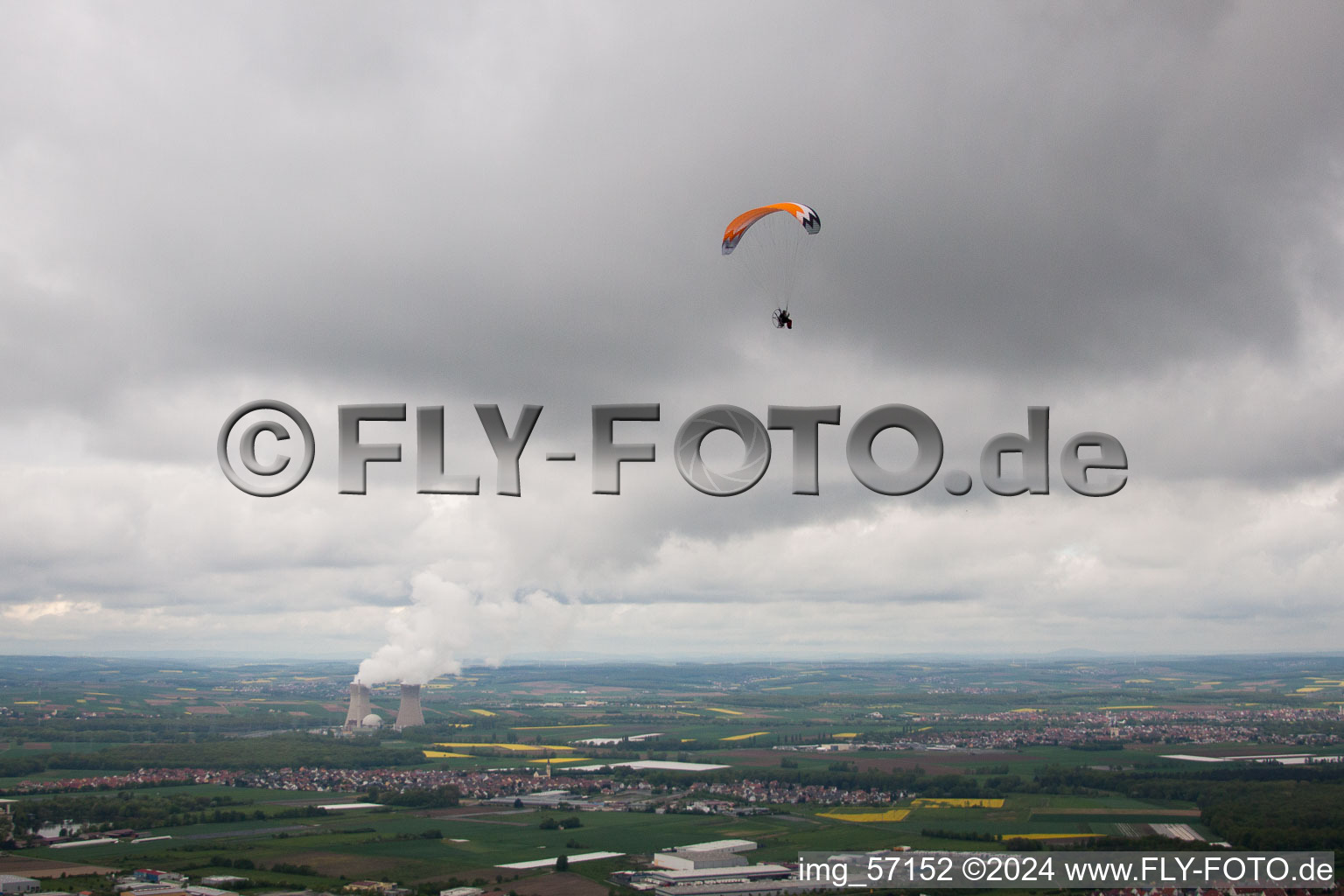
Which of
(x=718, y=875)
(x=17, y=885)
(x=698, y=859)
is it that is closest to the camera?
(x=17, y=885)

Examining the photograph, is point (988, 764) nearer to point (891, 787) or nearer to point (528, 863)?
point (891, 787)

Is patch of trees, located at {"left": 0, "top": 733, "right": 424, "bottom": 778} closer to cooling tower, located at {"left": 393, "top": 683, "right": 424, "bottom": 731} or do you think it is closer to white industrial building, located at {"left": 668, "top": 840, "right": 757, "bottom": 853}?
cooling tower, located at {"left": 393, "top": 683, "right": 424, "bottom": 731}

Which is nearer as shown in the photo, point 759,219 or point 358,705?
point 759,219


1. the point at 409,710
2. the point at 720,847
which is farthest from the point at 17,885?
the point at 409,710

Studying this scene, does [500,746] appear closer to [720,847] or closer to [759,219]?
[720,847]

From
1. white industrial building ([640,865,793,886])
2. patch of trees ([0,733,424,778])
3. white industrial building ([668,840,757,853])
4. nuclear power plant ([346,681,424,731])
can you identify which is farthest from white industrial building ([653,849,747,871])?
nuclear power plant ([346,681,424,731])

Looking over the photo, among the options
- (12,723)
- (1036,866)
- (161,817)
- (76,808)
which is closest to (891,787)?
(1036,866)
